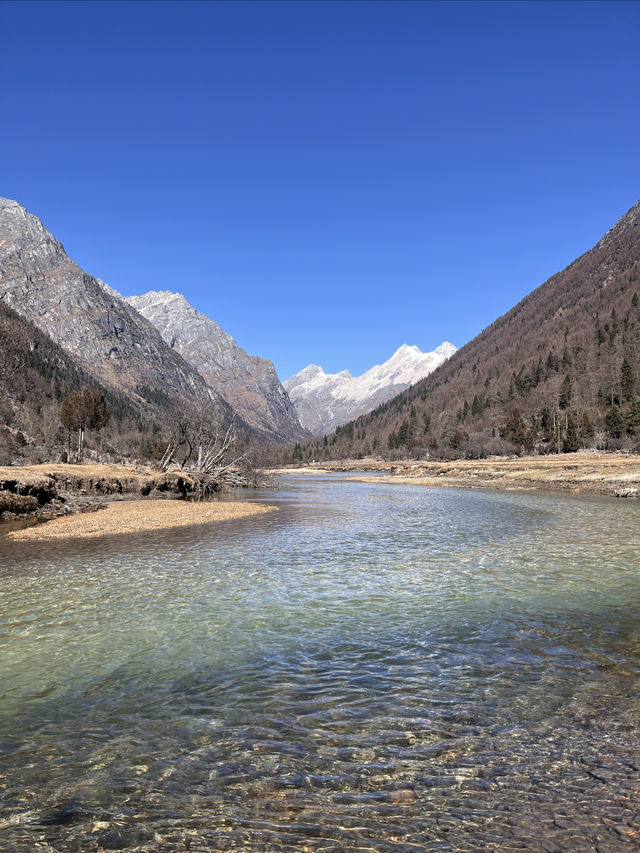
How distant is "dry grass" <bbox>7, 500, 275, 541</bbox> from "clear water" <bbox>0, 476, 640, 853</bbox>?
7.64 metres

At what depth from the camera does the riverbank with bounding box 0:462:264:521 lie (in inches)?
1233

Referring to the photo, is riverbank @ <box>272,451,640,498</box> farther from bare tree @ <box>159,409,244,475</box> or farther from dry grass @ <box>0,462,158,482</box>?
dry grass @ <box>0,462,158,482</box>

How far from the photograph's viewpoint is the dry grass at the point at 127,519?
24.2m

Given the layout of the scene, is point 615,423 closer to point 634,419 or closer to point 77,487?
point 634,419

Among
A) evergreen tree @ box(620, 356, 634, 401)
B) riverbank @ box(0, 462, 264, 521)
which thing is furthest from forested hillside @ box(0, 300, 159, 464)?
evergreen tree @ box(620, 356, 634, 401)

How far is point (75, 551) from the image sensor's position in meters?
20.0

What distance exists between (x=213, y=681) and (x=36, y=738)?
2.72 m

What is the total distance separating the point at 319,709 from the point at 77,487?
37.5m

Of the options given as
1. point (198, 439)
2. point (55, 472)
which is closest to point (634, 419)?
point (198, 439)

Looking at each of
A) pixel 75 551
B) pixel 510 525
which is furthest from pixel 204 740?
pixel 510 525

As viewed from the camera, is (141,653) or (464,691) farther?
(141,653)

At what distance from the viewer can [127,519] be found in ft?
96.9

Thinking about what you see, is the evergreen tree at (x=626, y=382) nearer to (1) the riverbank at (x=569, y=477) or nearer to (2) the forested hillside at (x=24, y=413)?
(1) the riverbank at (x=569, y=477)

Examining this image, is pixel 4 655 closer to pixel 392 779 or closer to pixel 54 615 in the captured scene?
pixel 54 615
